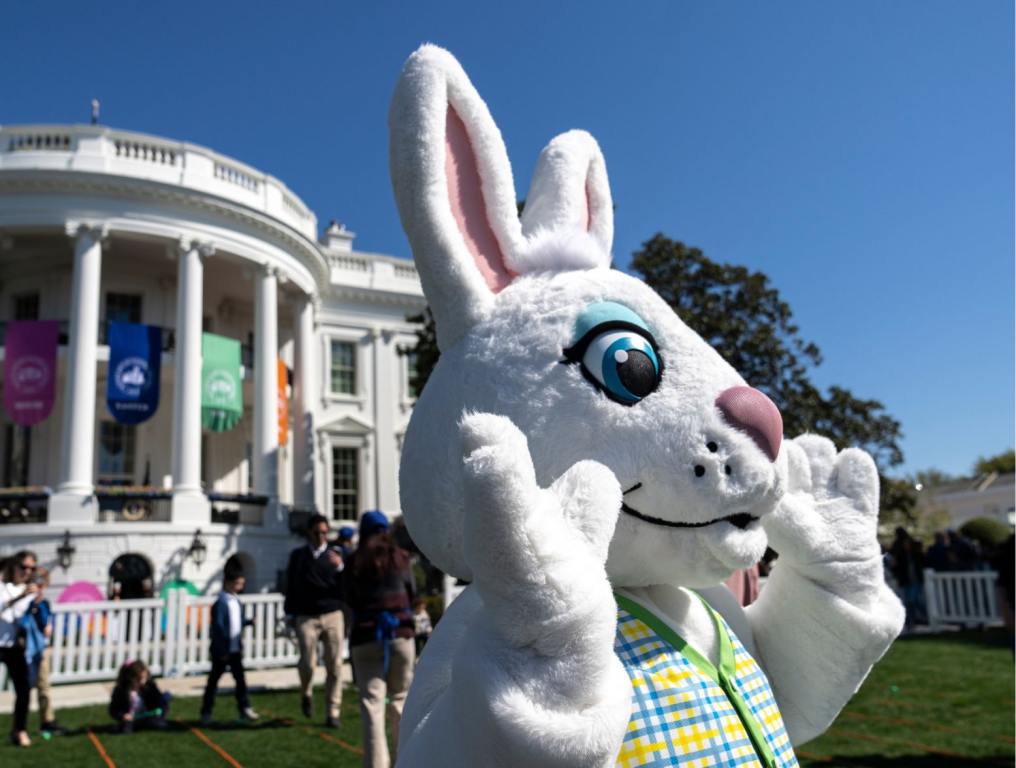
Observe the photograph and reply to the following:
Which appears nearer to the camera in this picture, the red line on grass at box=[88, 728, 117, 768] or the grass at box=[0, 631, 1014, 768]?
the grass at box=[0, 631, 1014, 768]

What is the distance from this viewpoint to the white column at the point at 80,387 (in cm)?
1758

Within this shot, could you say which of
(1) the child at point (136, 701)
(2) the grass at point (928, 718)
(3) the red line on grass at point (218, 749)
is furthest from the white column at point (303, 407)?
(2) the grass at point (928, 718)

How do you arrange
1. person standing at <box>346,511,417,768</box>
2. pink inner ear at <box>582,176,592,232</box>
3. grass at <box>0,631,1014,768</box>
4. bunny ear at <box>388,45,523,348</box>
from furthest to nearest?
1. grass at <box>0,631,1014,768</box>
2. person standing at <box>346,511,417,768</box>
3. pink inner ear at <box>582,176,592,232</box>
4. bunny ear at <box>388,45,523,348</box>

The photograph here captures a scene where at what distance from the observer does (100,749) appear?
21.5 ft

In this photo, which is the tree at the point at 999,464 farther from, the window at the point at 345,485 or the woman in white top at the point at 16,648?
the woman in white top at the point at 16,648

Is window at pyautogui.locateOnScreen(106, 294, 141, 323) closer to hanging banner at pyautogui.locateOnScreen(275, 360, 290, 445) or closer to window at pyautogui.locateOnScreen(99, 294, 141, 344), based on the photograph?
window at pyautogui.locateOnScreen(99, 294, 141, 344)

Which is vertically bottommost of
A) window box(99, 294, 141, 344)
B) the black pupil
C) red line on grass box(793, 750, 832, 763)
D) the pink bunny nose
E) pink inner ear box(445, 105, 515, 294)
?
red line on grass box(793, 750, 832, 763)

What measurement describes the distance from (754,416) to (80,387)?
63.0 feet

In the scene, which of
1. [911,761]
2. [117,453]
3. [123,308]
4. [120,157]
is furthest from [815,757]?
[123,308]

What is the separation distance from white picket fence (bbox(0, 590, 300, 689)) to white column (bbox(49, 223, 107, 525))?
23.8ft

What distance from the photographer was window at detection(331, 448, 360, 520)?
26406 mm

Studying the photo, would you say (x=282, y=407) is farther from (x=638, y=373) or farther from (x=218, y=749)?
(x=638, y=373)

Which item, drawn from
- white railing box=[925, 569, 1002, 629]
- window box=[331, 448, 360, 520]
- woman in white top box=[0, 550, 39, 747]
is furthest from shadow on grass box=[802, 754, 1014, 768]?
window box=[331, 448, 360, 520]

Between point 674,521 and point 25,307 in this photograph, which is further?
point 25,307
